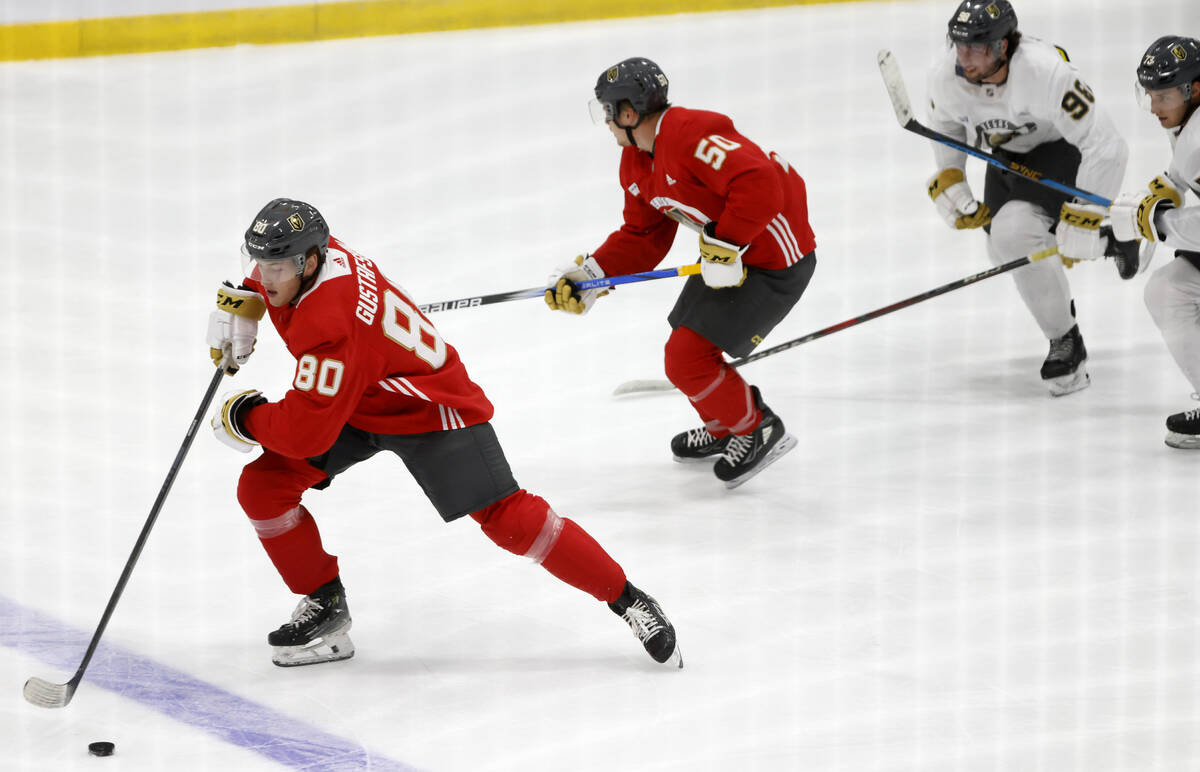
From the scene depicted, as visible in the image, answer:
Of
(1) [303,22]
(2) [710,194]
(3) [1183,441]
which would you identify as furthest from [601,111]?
(1) [303,22]

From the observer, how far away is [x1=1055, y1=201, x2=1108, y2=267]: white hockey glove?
3916 millimetres

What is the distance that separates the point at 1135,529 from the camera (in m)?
3.42

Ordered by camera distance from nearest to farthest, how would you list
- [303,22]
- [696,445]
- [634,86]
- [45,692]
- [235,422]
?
[45,692], [235,422], [634,86], [696,445], [303,22]

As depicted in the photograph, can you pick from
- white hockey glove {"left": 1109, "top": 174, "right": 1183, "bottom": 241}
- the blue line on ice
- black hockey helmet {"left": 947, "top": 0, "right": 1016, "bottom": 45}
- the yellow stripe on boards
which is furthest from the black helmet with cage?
the yellow stripe on boards

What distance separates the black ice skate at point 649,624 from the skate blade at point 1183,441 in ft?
5.71

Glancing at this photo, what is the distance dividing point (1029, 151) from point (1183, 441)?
3.23 feet

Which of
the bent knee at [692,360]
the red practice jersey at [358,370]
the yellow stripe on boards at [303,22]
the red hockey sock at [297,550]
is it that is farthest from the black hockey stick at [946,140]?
the yellow stripe on boards at [303,22]

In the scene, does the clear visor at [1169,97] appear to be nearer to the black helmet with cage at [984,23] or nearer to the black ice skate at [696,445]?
the black helmet with cage at [984,23]

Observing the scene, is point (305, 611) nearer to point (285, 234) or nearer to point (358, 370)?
point (358, 370)

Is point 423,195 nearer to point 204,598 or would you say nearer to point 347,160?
point 347,160

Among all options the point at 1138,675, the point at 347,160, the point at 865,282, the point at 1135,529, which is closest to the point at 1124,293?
the point at 865,282

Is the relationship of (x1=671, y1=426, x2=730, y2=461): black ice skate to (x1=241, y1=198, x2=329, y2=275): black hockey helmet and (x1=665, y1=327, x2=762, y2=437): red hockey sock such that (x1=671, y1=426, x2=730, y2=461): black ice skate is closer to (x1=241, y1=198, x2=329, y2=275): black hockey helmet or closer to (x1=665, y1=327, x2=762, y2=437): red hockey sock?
(x1=665, y1=327, x2=762, y2=437): red hockey sock

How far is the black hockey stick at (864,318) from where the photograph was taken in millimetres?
4059

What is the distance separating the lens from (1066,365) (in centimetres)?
430
